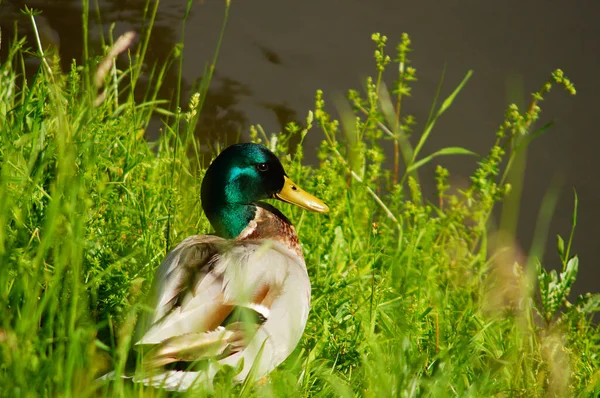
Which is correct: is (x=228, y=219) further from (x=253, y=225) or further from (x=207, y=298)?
(x=207, y=298)

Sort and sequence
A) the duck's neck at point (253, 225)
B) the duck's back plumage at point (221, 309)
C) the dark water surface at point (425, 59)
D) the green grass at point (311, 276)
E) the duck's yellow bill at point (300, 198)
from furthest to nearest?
the dark water surface at point (425, 59), the duck's yellow bill at point (300, 198), the duck's neck at point (253, 225), the duck's back plumage at point (221, 309), the green grass at point (311, 276)

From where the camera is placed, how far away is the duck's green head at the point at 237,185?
3.33 m

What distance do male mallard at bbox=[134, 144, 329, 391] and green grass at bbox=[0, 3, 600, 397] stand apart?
10cm

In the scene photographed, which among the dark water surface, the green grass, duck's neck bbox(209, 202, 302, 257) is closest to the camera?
the green grass

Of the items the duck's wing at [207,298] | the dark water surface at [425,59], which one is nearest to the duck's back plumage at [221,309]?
the duck's wing at [207,298]

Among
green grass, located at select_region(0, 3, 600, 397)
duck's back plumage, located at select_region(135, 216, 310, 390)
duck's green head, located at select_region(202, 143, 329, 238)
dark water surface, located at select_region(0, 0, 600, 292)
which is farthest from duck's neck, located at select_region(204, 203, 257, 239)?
dark water surface, located at select_region(0, 0, 600, 292)

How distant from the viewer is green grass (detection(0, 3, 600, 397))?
7.13 feet

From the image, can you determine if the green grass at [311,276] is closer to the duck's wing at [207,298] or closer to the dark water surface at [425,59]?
the duck's wing at [207,298]

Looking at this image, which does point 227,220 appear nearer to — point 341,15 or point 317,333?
point 317,333

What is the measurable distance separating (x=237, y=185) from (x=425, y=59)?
234 cm

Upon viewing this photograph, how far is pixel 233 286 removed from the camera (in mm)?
2602

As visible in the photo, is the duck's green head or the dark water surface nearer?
the duck's green head

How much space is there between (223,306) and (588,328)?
183 centimetres

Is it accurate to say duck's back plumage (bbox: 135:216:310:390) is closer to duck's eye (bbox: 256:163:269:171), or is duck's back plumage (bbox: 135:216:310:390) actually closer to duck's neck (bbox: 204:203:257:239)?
duck's neck (bbox: 204:203:257:239)
